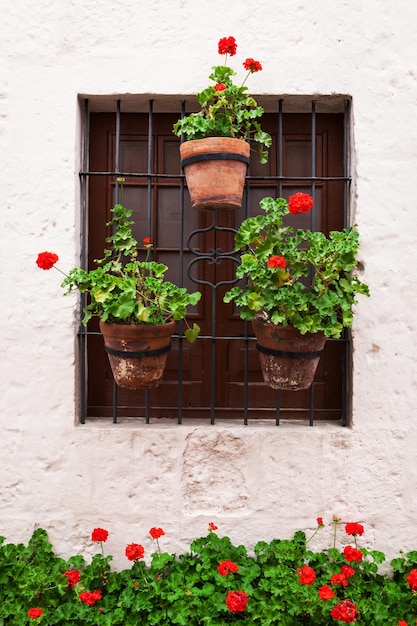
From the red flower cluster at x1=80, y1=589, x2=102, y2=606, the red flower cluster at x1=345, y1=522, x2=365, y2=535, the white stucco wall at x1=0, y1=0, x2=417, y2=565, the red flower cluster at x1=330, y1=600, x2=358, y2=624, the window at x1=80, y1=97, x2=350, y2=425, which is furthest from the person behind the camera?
the window at x1=80, y1=97, x2=350, y2=425

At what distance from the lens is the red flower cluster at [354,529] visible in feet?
7.01

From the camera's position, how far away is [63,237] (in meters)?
2.35

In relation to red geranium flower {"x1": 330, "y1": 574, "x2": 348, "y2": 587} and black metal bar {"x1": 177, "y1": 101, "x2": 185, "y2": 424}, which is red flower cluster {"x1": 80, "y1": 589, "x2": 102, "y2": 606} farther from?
red geranium flower {"x1": 330, "y1": 574, "x2": 348, "y2": 587}

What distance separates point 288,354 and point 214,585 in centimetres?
103

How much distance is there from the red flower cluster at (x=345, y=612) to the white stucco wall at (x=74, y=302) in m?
0.45

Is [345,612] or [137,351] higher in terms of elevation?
[137,351]

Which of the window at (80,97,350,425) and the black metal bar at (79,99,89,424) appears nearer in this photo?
the black metal bar at (79,99,89,424)

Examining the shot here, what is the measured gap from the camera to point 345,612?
1.88 m

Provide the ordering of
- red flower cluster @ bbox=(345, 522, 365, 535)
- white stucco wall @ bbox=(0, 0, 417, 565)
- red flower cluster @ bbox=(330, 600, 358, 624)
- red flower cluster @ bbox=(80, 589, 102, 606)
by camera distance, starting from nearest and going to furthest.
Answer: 1. red flower cluster @ bbox=(330, 600, 358, 624)
2. red flower cluster @ bbox=(80, 589, 102, 606)
3. red flower cluster @ bbox=(345, 522, 365, 535)
4. white stucco wall @ bbox=(0, 0, 417, 565)

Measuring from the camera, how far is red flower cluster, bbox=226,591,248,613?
1898mm

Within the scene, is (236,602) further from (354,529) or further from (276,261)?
(276,261)

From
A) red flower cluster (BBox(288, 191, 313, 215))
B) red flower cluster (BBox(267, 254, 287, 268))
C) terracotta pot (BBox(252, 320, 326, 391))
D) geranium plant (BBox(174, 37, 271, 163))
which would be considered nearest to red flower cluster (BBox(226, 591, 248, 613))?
terracotta pot (BBox(252, 320, 326, 391))

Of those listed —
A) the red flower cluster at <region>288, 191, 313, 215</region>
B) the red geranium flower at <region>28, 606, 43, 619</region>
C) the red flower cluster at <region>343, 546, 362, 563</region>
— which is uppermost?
the red flower cluster at <region>288, 191, 313, 215</region>

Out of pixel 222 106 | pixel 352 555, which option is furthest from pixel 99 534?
pixel 222 106
